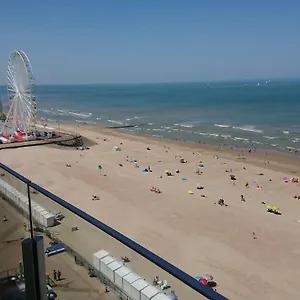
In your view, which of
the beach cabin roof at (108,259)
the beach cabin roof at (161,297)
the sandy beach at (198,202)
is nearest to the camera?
the beach cabin roof at (108,259)

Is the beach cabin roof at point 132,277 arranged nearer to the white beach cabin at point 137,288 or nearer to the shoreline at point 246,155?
the white beach cabin at point 137,288

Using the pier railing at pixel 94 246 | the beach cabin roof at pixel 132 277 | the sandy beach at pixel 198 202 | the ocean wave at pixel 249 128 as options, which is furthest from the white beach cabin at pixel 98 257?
the ocean wave at pixel 249 128

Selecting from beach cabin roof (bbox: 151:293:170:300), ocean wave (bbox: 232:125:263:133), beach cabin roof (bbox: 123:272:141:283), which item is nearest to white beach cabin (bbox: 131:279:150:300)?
beach cabin roof (bbox: 123:272:141:283)

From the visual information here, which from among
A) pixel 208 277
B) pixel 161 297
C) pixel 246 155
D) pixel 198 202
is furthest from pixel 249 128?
pixel 161 297

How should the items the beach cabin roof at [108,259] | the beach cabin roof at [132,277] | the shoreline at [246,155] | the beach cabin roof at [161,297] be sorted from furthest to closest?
the shoreline at [246,155] → the beach cabin roof at [161,297] → the beach cabin roof at [132,277] → the beach cabin roof at [108,259]

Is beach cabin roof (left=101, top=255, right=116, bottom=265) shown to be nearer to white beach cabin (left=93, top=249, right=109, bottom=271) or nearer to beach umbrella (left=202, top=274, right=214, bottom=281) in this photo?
white beach cabin (left=93, top=249, right=109, bottom=271)

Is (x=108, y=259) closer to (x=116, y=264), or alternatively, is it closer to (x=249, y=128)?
(x=116, y=264)
